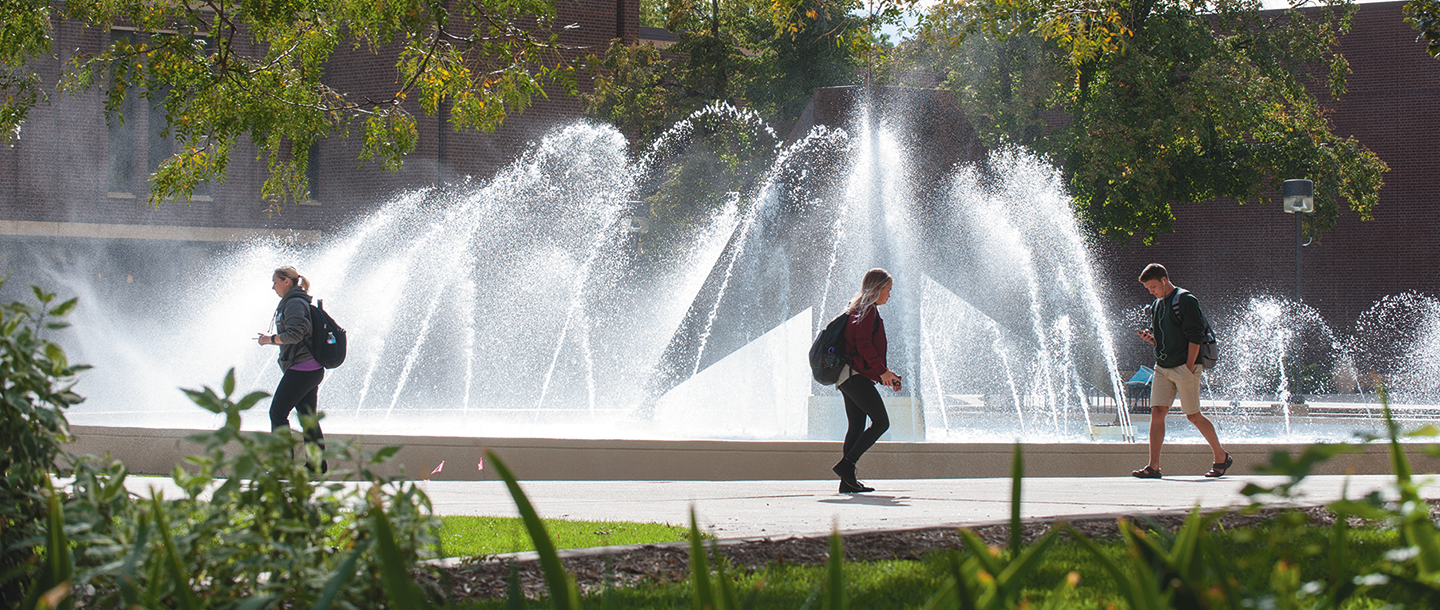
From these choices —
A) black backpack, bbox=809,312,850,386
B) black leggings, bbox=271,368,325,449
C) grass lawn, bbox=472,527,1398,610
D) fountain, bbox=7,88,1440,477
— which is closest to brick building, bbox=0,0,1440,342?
fountain, bbox=7,88,1440,477

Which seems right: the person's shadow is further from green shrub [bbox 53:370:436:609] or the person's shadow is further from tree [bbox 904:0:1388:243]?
tree [bbox 904:0:1388:243]

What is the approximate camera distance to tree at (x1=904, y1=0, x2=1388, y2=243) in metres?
21.1

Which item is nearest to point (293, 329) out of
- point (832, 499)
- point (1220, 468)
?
point (832, 499)

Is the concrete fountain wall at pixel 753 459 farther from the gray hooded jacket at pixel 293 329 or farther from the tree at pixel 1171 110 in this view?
the tree at pixel 1171 110

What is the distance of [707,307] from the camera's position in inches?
386

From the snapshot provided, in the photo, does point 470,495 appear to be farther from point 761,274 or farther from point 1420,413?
point 1420,413

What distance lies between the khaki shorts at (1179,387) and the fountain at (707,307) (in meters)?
2.32

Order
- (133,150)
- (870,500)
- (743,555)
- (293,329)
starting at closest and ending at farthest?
(743,555)
(870,500)
(293,329)
(133,150)

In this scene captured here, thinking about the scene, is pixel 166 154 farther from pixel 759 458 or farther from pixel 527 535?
pixel 527 535

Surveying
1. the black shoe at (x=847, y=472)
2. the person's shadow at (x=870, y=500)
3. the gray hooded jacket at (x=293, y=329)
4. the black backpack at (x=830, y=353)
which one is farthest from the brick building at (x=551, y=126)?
the person's shadow at (x=870, y=500)

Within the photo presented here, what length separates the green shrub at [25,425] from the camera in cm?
250

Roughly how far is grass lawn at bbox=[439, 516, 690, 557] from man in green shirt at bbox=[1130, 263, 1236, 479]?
153 inches

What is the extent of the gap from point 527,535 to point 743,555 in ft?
4.01

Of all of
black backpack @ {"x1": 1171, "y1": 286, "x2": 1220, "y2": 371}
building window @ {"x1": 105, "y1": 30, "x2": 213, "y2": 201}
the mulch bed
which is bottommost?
the mulch bed
